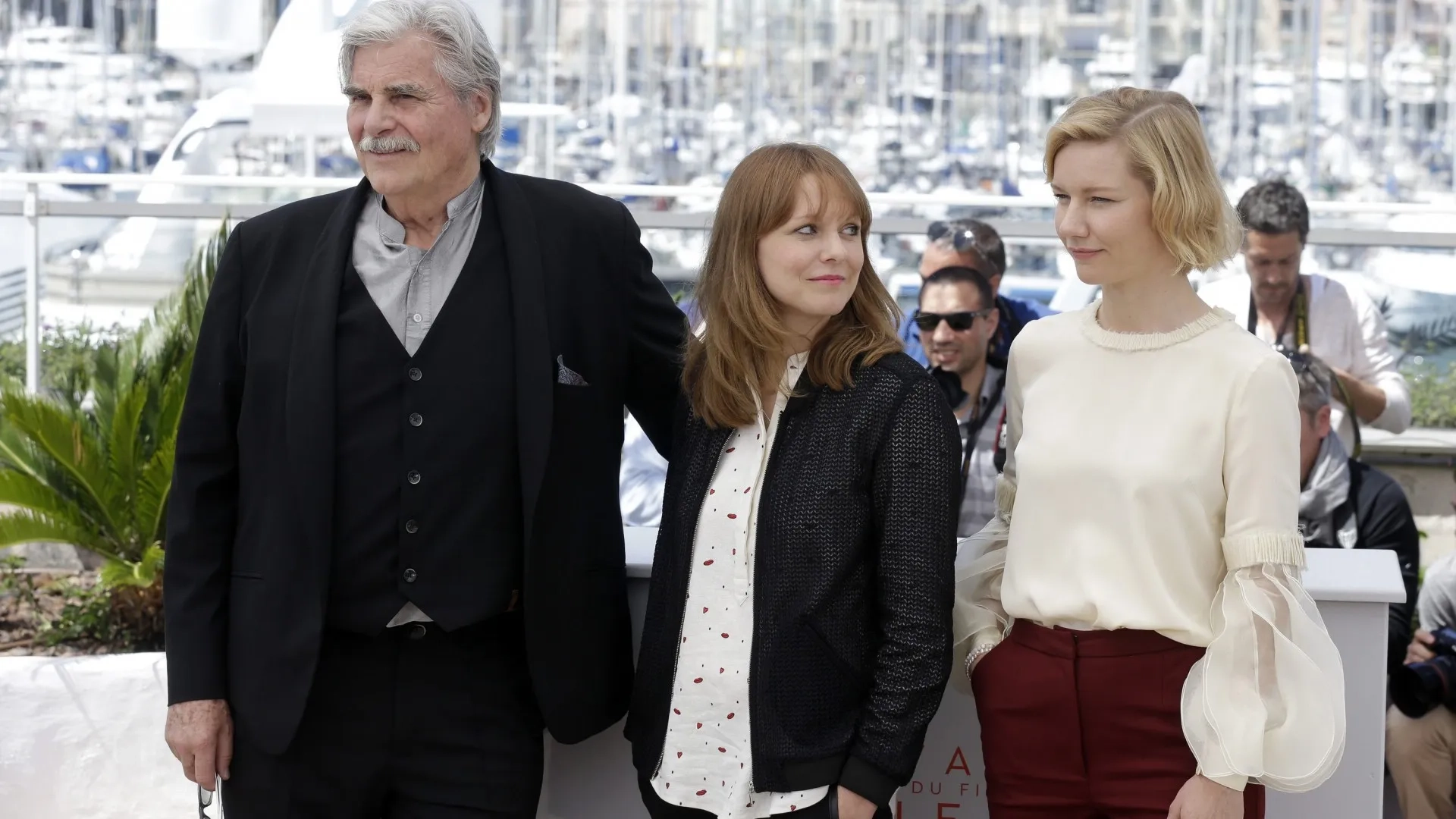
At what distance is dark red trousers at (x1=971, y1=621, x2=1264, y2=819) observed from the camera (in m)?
2.06

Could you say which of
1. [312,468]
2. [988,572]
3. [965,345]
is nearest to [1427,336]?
[965,345]

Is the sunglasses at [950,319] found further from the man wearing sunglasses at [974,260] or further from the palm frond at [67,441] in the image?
the palm frond at [67,441]

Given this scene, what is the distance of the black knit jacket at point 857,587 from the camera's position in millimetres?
2082

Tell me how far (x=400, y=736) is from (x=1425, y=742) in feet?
8.85

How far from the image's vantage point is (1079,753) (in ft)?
6.86

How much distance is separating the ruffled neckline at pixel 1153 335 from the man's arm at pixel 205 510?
1287 mm

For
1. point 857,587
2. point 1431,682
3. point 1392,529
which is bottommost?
point 1431,682

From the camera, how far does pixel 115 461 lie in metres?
4.88

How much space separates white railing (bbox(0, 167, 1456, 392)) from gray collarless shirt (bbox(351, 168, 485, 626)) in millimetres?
3566

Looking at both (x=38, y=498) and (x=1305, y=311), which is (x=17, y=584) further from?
(x=1305, y=311)

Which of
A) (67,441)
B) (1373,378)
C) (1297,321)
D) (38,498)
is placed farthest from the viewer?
(1373,378)

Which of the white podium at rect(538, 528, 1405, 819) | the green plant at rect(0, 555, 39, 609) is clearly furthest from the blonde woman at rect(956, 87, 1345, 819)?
the green plant at rect(0, 555, 39, 609)

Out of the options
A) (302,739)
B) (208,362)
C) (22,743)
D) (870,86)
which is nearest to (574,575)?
(302,739)

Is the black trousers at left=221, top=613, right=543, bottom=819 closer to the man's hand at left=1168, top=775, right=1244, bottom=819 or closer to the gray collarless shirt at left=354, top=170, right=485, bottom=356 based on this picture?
the gray collarless shirt at left=354, top=170, right=485, bottom=356
